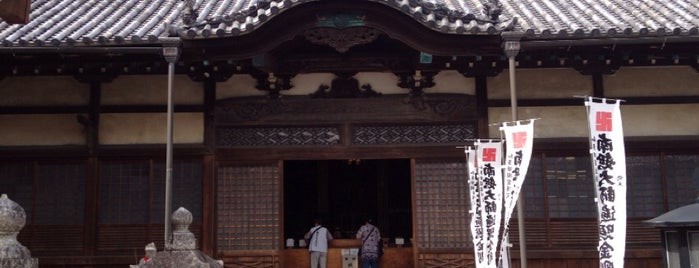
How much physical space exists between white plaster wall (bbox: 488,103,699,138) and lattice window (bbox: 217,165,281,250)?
12.6ft

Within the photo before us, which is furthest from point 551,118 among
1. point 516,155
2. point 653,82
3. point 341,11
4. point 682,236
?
point 341,11

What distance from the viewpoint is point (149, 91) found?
1192 centimetres

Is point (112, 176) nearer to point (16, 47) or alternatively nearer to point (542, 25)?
point (16, 47)

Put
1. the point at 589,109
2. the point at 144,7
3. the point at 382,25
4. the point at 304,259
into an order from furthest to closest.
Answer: the point at 304,259, the point at 144,7, the point at 382,25, the point at 589,109

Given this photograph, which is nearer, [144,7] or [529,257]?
[529,257]

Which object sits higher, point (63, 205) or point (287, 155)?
point (287, 155)

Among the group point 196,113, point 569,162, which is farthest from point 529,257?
point 196,113

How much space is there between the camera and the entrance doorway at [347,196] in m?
18.3

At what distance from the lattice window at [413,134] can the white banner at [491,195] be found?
141 centimetres

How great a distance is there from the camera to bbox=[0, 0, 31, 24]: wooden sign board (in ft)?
19.4

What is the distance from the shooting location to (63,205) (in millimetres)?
11703

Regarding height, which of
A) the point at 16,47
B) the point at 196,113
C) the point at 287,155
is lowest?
the point at 287,155

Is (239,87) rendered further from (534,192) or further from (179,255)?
(179,255)

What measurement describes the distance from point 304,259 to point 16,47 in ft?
22.5
